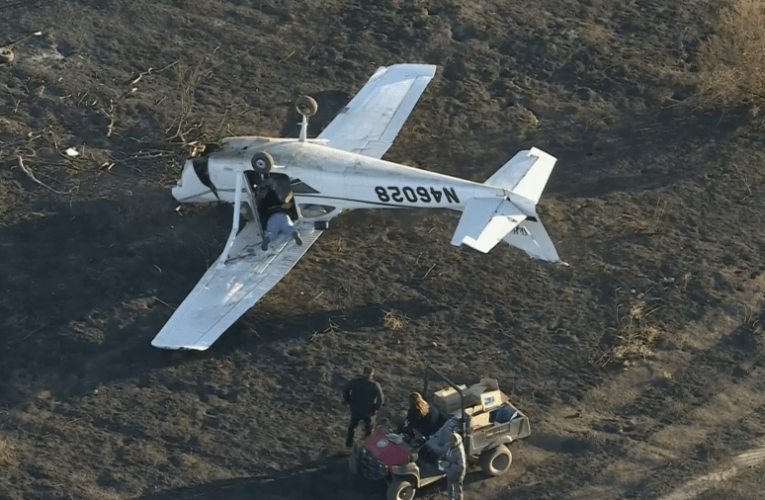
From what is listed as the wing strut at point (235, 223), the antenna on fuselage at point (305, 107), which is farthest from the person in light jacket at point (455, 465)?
the antenna on fuselage at point (305, 107)

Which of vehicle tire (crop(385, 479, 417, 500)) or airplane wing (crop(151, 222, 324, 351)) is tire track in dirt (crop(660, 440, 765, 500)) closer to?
vehicle tire (crop(385, 479, 417, 500))

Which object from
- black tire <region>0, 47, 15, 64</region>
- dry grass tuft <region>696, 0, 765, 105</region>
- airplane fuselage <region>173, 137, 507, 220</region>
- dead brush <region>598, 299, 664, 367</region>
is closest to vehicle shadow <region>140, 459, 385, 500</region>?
dead brush <region>598, 299, 664, 367</region>

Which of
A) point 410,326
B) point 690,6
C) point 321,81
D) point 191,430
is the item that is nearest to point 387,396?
point 410,326

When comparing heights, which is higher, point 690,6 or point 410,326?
point 690,6

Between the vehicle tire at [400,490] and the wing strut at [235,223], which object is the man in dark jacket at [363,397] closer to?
the vehicle tire at [400,490]

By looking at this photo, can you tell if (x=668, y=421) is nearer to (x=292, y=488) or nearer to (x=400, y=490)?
(x=400, y=490)

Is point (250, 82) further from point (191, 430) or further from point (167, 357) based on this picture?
point (191, 430)
